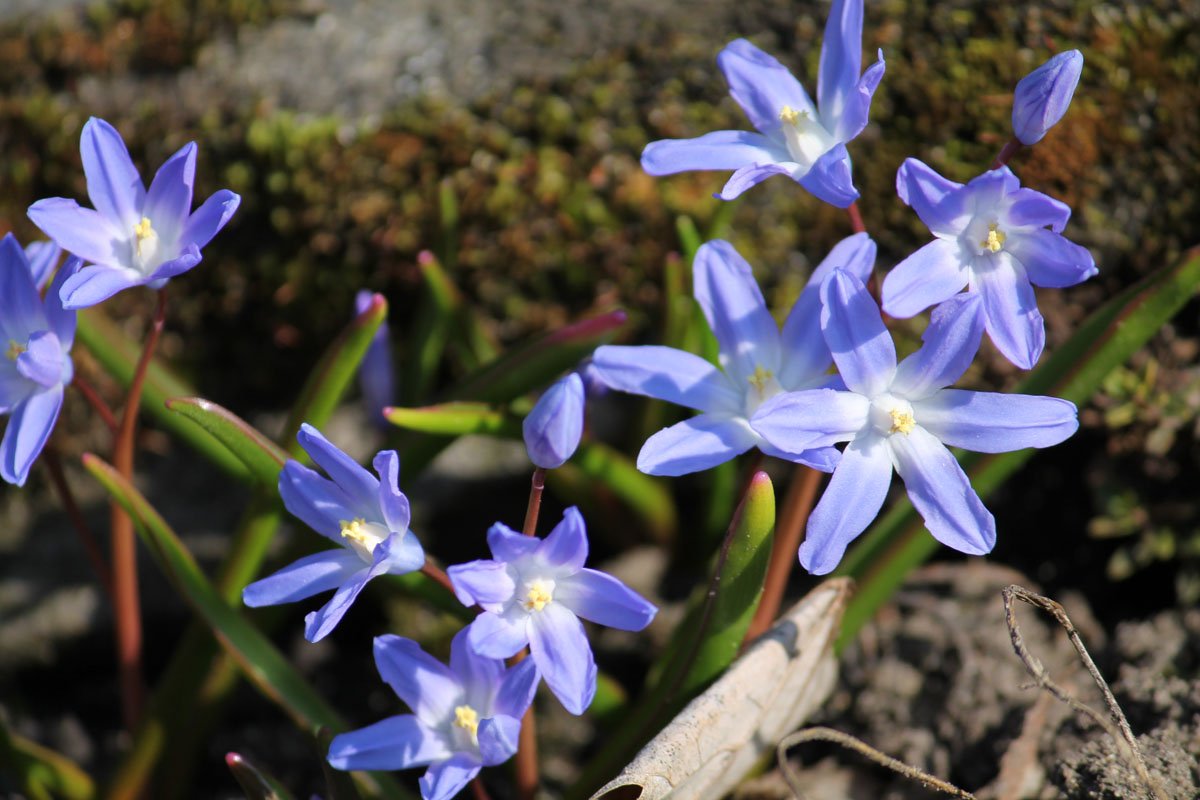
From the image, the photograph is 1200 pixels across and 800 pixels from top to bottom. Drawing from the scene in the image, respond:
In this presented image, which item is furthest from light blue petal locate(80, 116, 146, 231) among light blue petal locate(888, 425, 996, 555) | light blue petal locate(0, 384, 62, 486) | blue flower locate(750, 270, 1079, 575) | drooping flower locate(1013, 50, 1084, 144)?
drooping flower locate(1013, 50, 1084, 144)

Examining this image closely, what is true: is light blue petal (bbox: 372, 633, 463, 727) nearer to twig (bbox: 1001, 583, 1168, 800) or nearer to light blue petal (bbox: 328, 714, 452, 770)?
light blue petal (bbox: 328, 714, 452, 770)

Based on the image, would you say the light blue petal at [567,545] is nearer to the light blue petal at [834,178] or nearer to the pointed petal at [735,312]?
the pointed petal at [735,312]

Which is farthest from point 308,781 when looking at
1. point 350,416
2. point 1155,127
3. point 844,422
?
point 1155,127

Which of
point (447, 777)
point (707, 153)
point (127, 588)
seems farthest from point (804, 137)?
point (127, 588)

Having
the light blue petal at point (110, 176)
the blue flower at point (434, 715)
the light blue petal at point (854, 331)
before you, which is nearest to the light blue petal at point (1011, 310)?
the light blue petal at point (854, 331)

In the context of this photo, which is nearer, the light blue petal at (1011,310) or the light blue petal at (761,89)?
the light blue petal at (1011,310)

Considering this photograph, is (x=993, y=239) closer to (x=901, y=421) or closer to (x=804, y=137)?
(x=901, y=421)
